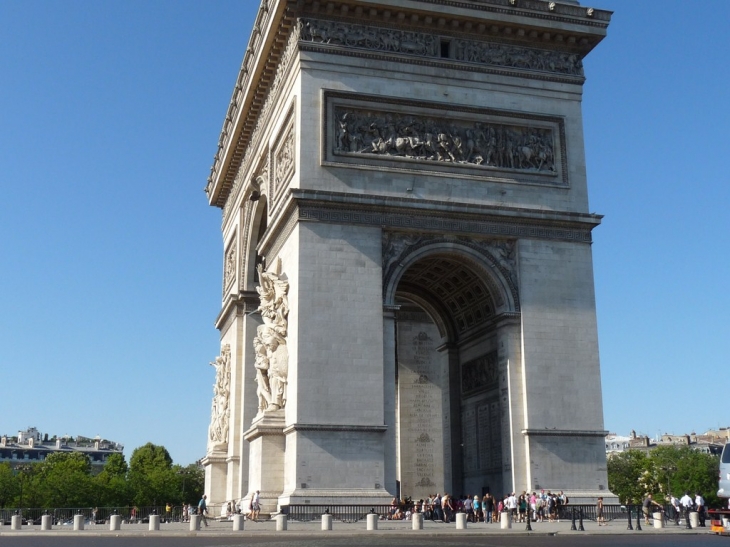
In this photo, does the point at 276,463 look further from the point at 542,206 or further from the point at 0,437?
the point at 0,437

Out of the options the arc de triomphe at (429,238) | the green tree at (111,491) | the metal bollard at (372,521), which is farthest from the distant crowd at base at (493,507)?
the green tree at (111,491)

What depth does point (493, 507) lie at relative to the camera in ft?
98.5

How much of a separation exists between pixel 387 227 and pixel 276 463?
26.8 feet

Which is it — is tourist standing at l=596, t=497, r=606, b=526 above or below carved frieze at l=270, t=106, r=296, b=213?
below

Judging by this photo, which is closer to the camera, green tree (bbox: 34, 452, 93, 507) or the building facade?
green tree (bbox: 34, 452, 93, 507)

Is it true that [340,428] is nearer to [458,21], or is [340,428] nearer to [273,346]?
[273,346]

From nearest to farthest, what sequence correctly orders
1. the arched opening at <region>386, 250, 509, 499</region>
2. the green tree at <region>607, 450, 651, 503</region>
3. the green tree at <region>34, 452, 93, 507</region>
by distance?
the arched opening at <region>386, 250, 509, 499</region>
the green tree at <region>34, 452, 93, 507</region>
the green tree at <region>607, 450, 651, 503</region>

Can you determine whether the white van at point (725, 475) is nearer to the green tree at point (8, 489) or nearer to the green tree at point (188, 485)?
the green tree at point (188, 485)

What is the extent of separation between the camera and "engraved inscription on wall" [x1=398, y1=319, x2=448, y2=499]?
127 ft

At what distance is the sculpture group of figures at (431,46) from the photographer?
3062 cm

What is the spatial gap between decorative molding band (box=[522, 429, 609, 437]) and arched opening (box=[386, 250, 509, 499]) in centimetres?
137

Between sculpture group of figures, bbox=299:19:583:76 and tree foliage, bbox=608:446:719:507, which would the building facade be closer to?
tree foliage, bbox=608:446:719:507

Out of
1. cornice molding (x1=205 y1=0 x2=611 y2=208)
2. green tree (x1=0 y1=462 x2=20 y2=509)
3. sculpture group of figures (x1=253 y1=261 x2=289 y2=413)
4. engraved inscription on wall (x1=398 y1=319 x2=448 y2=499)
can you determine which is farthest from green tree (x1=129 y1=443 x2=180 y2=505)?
cornice molding (x1=205 y1=0 x2=611 y2=208)

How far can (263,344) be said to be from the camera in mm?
31469
